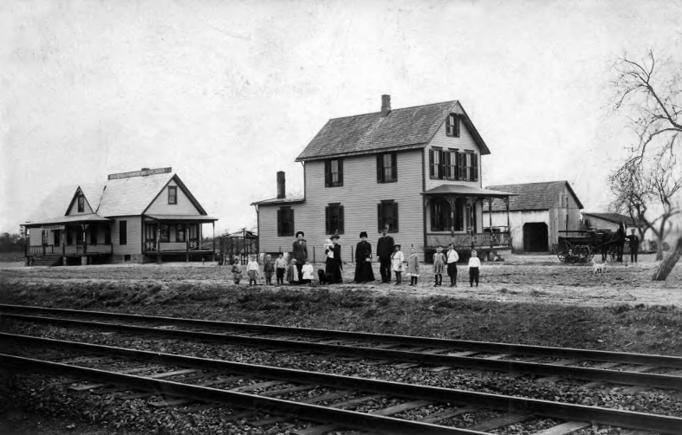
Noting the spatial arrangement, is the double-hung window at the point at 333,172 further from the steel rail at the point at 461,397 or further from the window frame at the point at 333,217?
the steel rail at the point at 461,397

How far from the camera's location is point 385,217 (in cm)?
3547

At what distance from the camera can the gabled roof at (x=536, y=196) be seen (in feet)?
166

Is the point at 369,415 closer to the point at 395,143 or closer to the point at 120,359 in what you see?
the point at 120,359

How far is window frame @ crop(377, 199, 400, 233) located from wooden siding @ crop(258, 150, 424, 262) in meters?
0.16

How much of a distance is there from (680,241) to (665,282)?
1.94m

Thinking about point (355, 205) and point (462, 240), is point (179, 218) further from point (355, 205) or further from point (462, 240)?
point (462, 240)

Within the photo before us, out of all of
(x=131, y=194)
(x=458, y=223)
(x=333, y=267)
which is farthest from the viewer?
(x=131, y=194)

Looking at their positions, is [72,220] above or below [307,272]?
above

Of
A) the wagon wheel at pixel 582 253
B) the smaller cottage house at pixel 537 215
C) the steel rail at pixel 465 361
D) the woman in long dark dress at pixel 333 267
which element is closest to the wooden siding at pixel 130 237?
the smaller cottage house at pixel 537 215

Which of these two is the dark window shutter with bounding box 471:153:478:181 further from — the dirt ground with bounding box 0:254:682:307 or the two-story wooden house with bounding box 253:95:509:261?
the dirt ground with bounding box 0:254:682:307

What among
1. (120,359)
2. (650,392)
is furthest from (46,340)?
(650,392)

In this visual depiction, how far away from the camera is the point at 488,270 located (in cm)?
2611

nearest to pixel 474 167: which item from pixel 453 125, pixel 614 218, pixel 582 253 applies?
pixel 453 125

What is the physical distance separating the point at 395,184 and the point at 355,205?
8.99 feet
